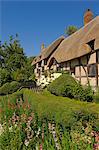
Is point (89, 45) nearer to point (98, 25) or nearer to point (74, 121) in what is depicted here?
point (98, 25)

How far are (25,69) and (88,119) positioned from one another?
23.6 metres

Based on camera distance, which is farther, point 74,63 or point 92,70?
point 74,63

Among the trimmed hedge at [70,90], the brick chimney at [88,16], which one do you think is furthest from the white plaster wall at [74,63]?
the brick chimney at [88,16]

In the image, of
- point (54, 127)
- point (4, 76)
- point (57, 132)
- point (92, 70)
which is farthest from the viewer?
point (4, 76)

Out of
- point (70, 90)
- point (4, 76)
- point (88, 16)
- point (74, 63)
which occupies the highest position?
point (88, 16)

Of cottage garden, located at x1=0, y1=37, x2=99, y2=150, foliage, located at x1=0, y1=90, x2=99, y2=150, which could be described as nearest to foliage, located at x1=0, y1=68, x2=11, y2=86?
cottage garden, located at x1=0, y1=37, x2=99, y2=150

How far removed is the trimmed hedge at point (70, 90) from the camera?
10.8 m

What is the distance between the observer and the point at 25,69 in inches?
1137

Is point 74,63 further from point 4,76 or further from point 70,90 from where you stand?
point 4,76

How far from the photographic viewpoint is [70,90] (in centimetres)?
1149

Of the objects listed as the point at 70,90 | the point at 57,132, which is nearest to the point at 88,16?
the point at 70,90

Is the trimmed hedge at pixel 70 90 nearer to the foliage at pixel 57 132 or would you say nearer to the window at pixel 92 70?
the window at pixel 92 70

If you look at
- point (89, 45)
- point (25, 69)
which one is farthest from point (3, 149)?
point (25, 69)

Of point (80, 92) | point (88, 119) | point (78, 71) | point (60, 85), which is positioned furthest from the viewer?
point (78, 71)
